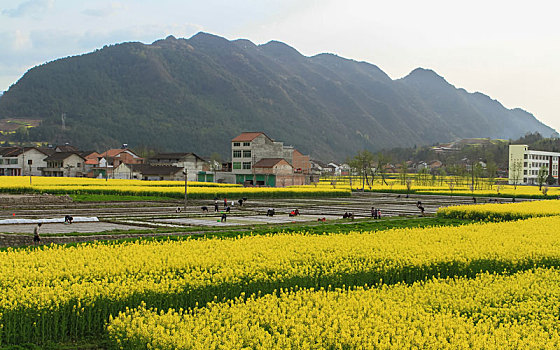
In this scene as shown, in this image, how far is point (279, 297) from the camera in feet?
51.2

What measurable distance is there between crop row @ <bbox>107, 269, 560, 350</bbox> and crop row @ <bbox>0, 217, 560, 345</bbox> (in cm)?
144

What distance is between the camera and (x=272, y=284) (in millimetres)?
15766

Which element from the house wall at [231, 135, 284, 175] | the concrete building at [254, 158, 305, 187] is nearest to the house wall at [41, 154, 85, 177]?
the house wall at [231, 135, 284, 175]

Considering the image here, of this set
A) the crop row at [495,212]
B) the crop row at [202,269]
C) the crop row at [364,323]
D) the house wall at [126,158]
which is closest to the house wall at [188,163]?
the house wall at [126,158]

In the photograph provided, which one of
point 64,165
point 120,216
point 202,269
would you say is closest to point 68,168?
point 64,165

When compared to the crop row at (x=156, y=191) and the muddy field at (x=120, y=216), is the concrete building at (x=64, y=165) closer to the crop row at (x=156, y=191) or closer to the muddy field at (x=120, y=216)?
the crop row at (x=156, y=191)

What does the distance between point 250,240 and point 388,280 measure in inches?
280

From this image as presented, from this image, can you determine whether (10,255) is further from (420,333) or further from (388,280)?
(420,333)

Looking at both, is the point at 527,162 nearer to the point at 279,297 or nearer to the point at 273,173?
the point at 273,173

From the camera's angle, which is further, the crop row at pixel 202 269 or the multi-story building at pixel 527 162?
the multi-story building at pixel 527 162

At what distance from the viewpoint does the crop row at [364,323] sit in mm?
10195

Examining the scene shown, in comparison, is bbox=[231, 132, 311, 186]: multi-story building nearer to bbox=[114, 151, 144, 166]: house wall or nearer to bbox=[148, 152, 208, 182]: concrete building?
bbox=[148, 152, 208, 182]: concrete building

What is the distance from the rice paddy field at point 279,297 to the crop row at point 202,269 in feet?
0.14

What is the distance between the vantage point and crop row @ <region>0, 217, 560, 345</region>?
13.0 m
